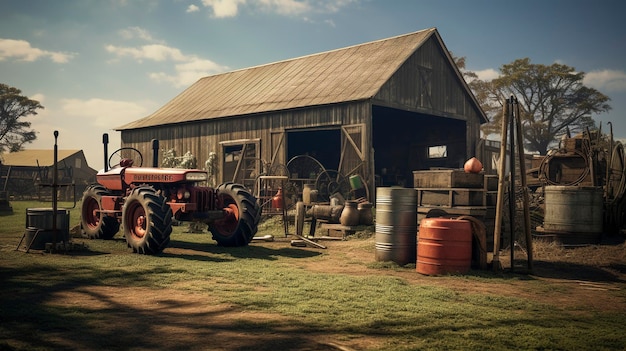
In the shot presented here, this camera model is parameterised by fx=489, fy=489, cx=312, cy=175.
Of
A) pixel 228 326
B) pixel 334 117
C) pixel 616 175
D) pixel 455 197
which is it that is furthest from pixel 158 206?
pixel 616 175

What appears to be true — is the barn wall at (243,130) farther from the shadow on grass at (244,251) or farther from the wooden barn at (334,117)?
the shadow on grass at (244,251)

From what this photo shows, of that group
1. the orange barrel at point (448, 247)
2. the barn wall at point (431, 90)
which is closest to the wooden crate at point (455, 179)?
the orange barrel at point (448, 247)

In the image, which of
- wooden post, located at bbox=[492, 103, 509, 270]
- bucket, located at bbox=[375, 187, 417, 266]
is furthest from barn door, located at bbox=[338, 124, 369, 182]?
wooden post, located at bbox=[492, 103, 509, 270]

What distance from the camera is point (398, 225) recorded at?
8.79 metres

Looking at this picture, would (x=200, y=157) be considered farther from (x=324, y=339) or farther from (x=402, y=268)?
(x=324, y=339)

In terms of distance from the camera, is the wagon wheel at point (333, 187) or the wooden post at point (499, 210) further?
the wagon wheel at point (333, 187)

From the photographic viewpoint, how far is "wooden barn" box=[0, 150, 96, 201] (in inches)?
1436

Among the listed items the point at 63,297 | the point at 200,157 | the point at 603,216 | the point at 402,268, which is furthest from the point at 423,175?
the point at 200,157

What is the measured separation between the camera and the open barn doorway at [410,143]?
72.5 ft

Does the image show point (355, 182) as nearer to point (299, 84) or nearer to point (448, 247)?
point (299, 84)

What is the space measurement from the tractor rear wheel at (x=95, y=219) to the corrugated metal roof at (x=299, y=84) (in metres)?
8.65

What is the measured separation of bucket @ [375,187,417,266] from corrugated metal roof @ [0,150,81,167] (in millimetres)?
46579

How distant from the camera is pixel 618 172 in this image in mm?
12414

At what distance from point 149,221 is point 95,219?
410cm
